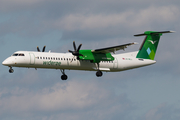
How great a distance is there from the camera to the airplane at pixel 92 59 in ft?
120

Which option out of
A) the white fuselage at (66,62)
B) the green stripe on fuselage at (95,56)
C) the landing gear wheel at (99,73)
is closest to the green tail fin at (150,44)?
the white fuselage at (66,62)

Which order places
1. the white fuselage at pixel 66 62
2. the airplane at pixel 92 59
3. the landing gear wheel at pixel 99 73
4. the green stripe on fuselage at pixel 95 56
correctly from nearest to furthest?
1. the white fuselage at pixel 66 62
2. the airplane at pixel 92 59
3. the green stripe on fuselage at pixel 95 56
4. the landing gear wheel at pixel 99 73

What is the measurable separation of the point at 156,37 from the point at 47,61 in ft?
46.1

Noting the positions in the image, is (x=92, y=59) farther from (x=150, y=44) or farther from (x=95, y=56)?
(x=150, y=44)

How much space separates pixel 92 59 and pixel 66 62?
2.94m

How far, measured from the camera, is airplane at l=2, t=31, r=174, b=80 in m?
36.5

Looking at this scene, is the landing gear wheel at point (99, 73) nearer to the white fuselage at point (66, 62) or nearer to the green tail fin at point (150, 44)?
the white fuselage at point (66, 62)

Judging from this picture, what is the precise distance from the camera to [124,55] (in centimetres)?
4247

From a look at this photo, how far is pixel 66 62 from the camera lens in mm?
38188

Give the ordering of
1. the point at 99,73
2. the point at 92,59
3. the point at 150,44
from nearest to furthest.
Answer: the point at 92,59 → the point at 99,73 → the point at 150,44

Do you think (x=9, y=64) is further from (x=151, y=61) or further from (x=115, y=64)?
(x=151, y=61)

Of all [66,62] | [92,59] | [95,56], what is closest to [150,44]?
[95,56]

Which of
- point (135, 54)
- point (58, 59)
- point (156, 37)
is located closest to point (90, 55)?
point (58, 59)

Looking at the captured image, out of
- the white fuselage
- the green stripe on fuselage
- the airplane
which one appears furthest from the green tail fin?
the green stripe on fuselage
